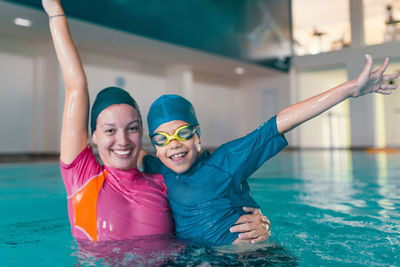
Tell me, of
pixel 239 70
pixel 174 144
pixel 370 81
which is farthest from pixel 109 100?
pixel 239 70

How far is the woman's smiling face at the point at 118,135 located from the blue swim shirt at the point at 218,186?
Answer: 0.27 m

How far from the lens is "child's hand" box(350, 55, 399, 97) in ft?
5.45

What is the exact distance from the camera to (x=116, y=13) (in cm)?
972

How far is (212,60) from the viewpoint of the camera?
45.7ft

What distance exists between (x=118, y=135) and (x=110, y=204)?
0.35 meters

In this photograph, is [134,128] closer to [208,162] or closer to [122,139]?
[122,139]

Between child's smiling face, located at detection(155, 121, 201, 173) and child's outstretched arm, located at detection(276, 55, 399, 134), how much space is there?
1.51 feet

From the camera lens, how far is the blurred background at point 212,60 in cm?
1052

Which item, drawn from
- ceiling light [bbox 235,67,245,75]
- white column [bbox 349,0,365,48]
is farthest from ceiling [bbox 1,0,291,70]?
white column [bbox 349,0,365,48]

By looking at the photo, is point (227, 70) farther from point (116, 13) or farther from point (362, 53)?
point (116, 13)

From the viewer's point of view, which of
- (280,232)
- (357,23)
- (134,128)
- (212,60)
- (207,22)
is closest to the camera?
(134,128)

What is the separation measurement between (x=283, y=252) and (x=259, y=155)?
53 cm

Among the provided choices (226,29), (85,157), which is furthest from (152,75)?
(85,157)

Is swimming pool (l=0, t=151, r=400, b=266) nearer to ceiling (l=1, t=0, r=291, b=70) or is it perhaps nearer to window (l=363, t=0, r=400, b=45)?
ceiling (l=1, t=0, r=291, b=70)
